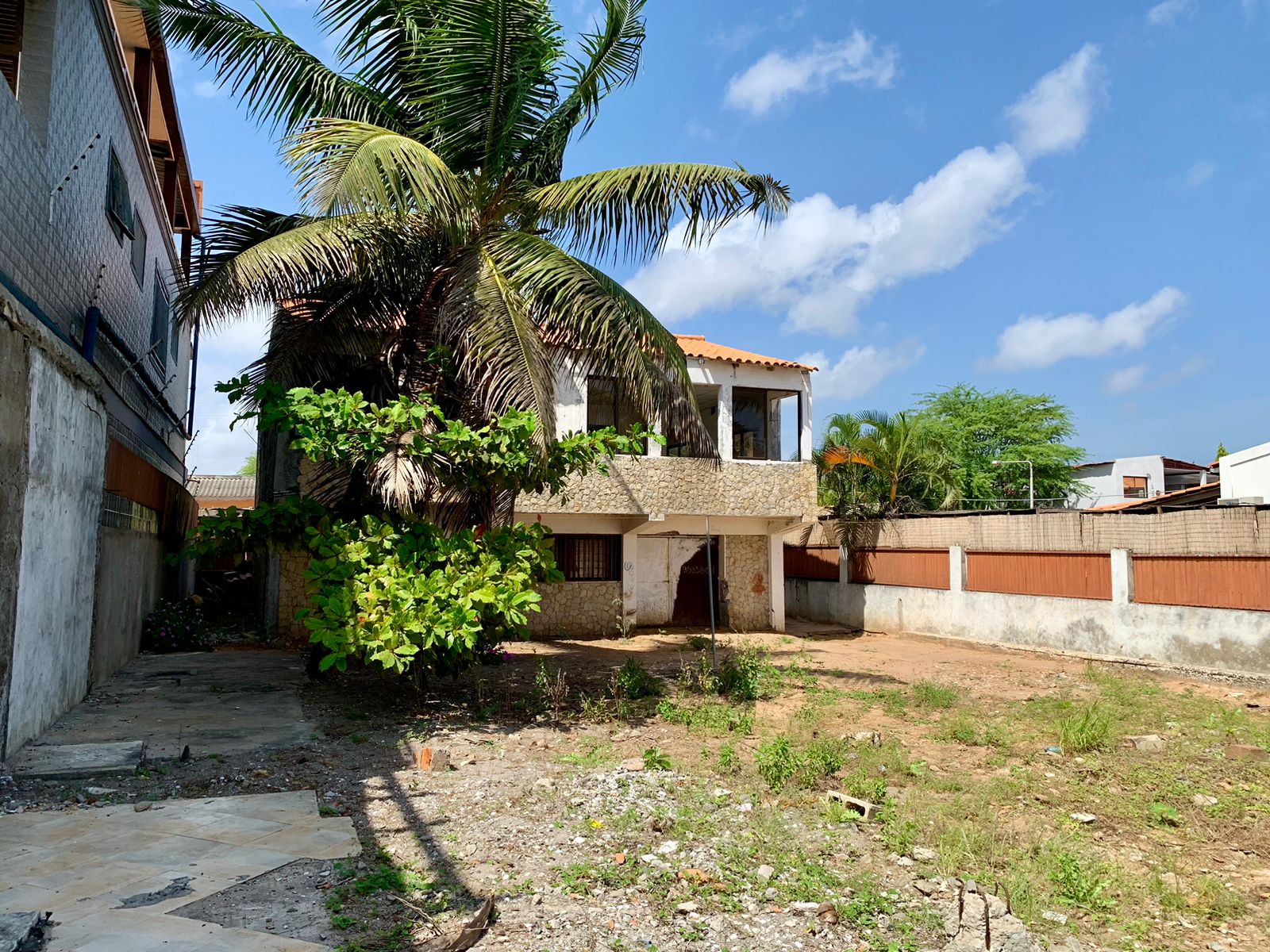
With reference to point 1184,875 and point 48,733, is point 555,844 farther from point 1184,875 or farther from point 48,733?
point 48,733

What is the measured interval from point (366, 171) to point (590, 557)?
10401 millimetres

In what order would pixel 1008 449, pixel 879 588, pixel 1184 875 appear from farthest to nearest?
pixel 1008 449 → pixel 879 588 → pixel 1184 875

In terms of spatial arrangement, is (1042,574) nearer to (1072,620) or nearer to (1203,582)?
(1072,620)

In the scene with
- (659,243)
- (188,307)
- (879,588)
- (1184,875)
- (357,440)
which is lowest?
(1184,875)

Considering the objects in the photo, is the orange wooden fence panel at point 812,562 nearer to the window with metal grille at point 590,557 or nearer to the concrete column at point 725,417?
the concrete column at point 725,417

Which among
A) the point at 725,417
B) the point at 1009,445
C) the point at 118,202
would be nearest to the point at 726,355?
the point at 725,417

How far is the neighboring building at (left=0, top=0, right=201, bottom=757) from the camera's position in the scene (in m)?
6.04

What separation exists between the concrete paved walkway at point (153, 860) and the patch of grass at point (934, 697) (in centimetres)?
694

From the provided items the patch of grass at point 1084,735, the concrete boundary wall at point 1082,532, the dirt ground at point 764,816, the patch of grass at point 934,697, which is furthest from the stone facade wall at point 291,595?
the concrete boundary wall at point 1082,532

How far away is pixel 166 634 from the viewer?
1283 centimetres

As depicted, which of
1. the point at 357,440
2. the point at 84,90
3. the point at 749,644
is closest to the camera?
the point at 357,440

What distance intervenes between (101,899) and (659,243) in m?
7.85

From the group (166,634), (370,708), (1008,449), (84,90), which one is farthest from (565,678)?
(1008,449)

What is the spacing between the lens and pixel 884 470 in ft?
65.0
